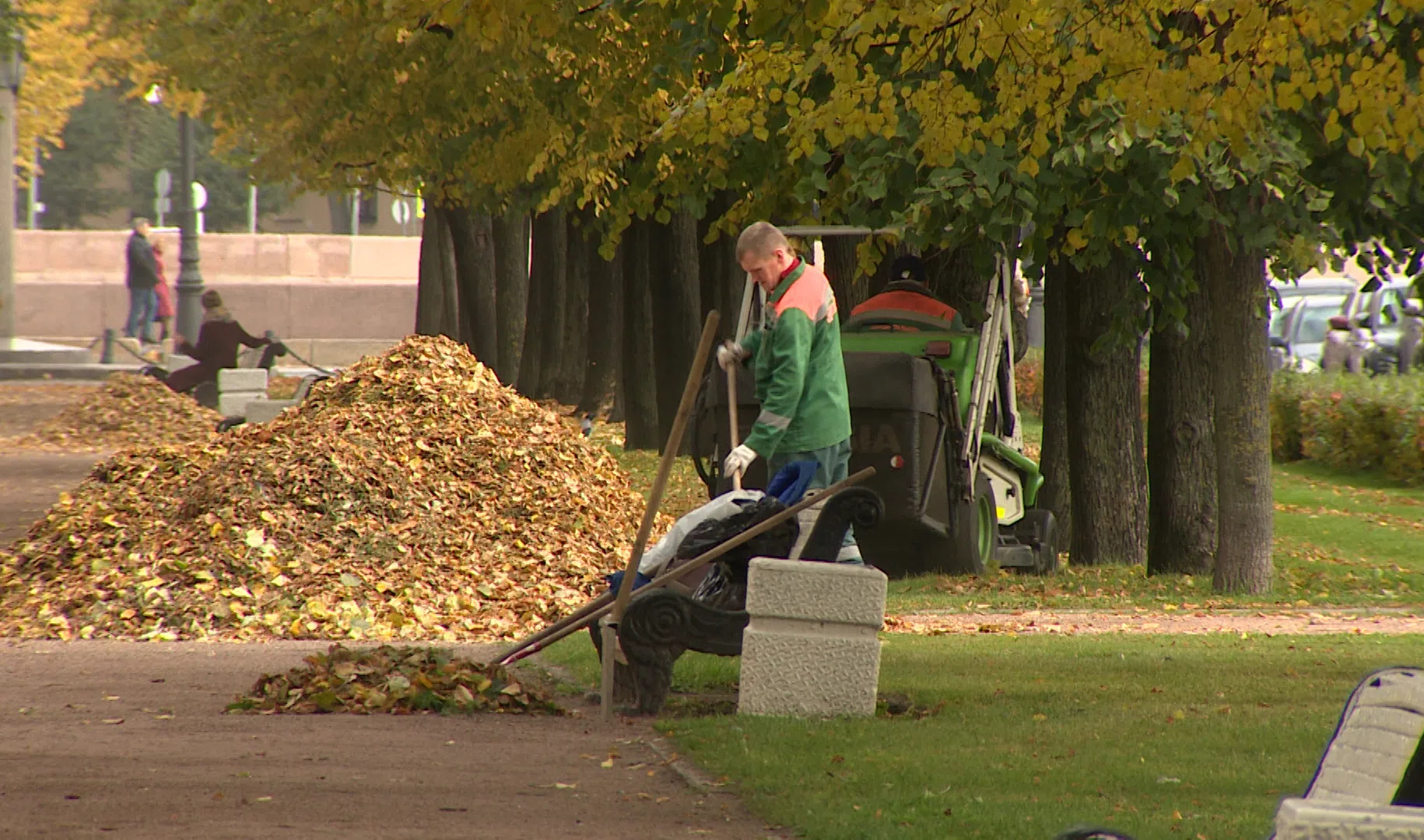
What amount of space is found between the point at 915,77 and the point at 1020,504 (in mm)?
4667

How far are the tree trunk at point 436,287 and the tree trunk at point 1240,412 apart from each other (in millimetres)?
19713

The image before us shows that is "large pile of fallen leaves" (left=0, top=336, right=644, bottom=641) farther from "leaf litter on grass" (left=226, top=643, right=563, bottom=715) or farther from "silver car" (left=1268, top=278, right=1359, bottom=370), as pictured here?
"silver car" (left=1268, top=278, right=1359, bottom=370)

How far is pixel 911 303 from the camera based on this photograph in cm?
1404

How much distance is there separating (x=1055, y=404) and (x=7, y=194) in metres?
20.9

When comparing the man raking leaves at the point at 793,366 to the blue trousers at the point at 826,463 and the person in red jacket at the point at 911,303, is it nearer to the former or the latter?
the blue trousers at the point at 826,463

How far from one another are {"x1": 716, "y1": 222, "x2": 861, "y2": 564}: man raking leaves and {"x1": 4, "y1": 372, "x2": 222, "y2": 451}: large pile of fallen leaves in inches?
595

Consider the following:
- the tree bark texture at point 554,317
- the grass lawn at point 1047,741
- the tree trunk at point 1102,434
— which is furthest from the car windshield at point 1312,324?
the grass lawn at point 1047,741

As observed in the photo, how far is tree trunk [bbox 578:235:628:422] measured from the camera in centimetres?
2656

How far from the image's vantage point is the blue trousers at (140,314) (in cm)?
3962

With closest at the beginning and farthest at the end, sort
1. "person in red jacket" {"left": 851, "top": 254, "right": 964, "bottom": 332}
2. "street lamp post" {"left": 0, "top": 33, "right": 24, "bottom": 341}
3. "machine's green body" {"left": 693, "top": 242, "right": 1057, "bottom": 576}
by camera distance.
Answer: "machine's green body" {"left": 693, "top": 242, "right": 1057, "bottom": 576}
"person in red jacket" {"left": 851, "top": 254, "right": 964, "bottom": 332}
"street lamp post" {"left": 0, "top": 33, "right": 24, "bottom": 341}

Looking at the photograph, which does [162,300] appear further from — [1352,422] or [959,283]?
[959,283]

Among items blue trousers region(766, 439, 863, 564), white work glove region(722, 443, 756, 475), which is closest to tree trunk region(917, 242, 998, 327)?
blue trousers region(766, 439, 863, 564)

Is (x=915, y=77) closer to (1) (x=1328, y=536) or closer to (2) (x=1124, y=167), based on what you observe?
(2) (x=1124, y=167)

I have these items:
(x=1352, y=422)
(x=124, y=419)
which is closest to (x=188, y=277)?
(x=124, y=419)
